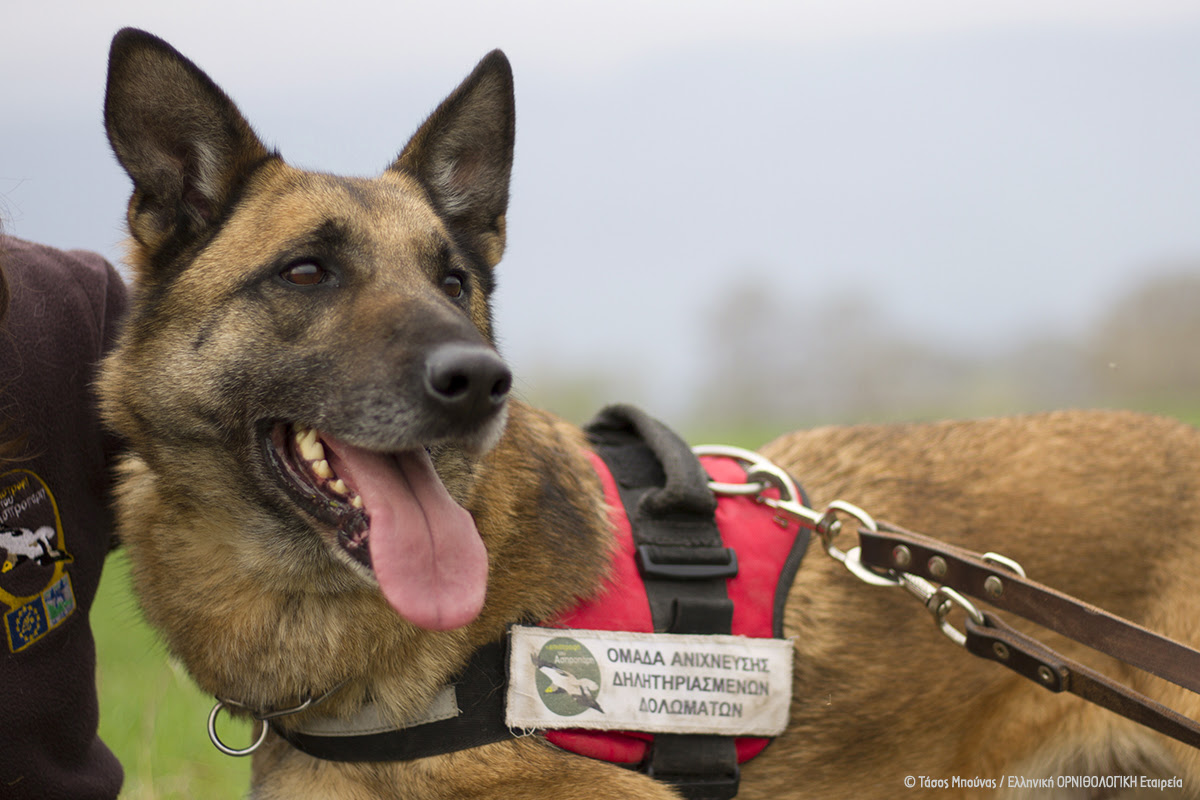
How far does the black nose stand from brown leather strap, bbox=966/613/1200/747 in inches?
56.1

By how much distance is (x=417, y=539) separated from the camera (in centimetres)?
224

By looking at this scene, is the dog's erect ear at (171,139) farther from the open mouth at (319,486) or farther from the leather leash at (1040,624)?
the leather leash at (1040,624)

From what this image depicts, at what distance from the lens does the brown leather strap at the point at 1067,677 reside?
2340mm

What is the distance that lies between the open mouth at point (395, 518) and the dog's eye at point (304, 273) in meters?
0.37

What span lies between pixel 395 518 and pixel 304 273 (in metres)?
0.70

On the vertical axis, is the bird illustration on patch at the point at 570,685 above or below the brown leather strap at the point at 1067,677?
below

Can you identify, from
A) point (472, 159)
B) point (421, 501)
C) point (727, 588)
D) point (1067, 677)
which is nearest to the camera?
point (421, 501)

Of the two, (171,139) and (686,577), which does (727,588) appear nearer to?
(686,577)

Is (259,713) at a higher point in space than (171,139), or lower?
lower

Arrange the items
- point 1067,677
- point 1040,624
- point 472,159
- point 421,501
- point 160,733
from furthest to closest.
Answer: point 160,733 < point 472,159 < point 1040,624 < point 1067,677 < point 421,501

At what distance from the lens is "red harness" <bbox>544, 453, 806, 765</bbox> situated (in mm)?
2547

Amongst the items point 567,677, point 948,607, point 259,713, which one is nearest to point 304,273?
point 259,713

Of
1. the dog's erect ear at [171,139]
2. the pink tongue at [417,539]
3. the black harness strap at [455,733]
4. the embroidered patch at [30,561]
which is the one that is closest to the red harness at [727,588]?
the black harness strap at [455,733]

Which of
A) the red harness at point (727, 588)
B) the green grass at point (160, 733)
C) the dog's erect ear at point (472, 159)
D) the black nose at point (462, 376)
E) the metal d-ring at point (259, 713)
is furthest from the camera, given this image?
the green grass at point (160, 733)
